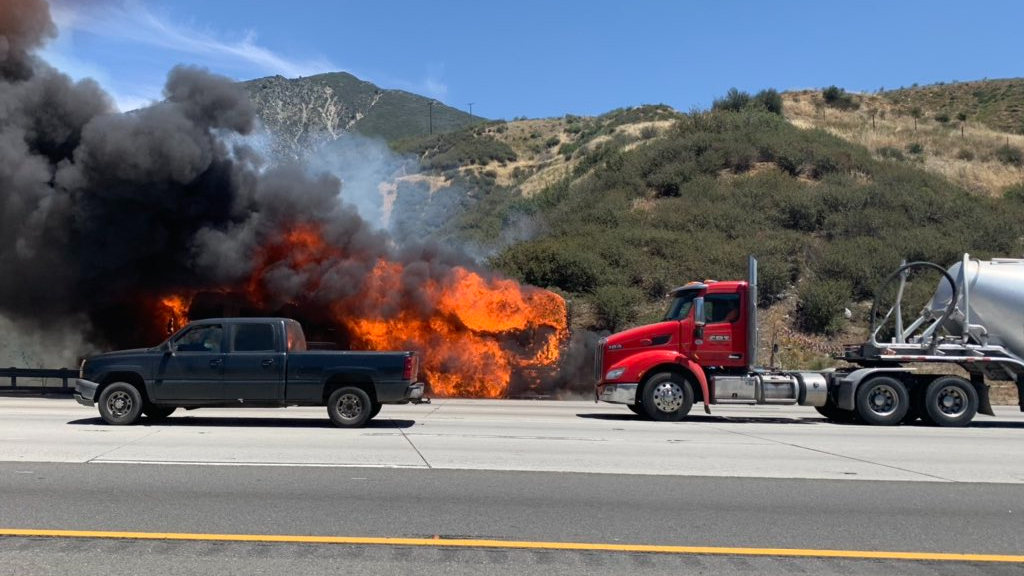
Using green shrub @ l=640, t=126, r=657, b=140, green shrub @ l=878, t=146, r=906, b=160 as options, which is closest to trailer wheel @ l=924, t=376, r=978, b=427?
green shrub @ l=878, t=146, r=906, b=160

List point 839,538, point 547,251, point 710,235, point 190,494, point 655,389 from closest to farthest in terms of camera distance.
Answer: point 839,538 → point 190,494 → point 655,389 → point 547,251 → point 710,235

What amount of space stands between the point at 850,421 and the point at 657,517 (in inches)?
447

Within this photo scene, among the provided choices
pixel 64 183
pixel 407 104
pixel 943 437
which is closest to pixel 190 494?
pixel 943 437

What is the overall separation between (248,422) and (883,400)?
1208cm

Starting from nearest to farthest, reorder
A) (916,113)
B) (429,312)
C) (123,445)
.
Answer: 1. (123,445)
2. (429,312)
3. (916,113)

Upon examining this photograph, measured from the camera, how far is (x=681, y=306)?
55.7 ft

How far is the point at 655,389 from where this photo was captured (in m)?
16.5

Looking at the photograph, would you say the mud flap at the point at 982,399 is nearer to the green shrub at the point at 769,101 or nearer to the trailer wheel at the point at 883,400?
the trailer wheel at the point at 883,400

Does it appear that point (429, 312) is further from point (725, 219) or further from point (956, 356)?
point (725, 219)

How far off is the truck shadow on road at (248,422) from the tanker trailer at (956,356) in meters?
8.84

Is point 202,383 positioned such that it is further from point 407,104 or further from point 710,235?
point 407,104

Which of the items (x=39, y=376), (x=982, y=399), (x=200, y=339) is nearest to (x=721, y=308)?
(x=982, y=399)

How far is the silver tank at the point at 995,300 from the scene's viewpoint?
16.3 m

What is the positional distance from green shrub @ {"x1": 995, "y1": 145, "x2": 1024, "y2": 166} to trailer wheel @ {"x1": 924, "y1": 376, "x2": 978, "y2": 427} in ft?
147
